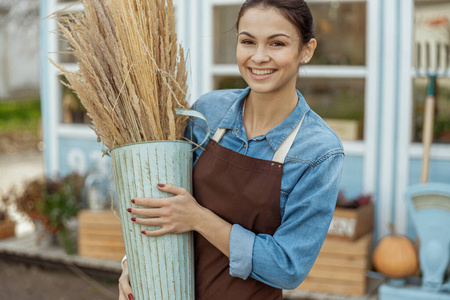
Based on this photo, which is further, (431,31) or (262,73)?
(431,31)

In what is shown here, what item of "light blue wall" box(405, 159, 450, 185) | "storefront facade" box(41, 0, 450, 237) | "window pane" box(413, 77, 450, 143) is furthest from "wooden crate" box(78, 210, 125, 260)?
"window pane" box(413, 77, 450, 143)

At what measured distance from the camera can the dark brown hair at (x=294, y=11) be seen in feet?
4.90

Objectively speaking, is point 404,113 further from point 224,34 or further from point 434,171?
point 224,34

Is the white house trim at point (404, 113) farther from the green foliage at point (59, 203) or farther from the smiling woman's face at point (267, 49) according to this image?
the smiling woman's face at point (267, 49)

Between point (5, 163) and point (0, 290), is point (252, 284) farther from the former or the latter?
point (5, 163)

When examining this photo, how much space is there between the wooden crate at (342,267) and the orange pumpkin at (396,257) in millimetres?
105

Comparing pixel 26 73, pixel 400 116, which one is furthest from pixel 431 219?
pixel 26 73

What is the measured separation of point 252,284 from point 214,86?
3.40m

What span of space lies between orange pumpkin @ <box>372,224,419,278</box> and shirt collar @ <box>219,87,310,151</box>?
2409mm

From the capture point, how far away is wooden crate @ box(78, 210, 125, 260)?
4.70m

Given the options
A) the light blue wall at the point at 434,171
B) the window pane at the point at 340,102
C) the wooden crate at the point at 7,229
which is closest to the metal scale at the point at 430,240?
the light blue wall at the point at 434,171

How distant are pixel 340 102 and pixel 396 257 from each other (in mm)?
1563

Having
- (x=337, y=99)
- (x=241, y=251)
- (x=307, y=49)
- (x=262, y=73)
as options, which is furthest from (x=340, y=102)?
(x=241, y=251)

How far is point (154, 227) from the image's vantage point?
153cm
